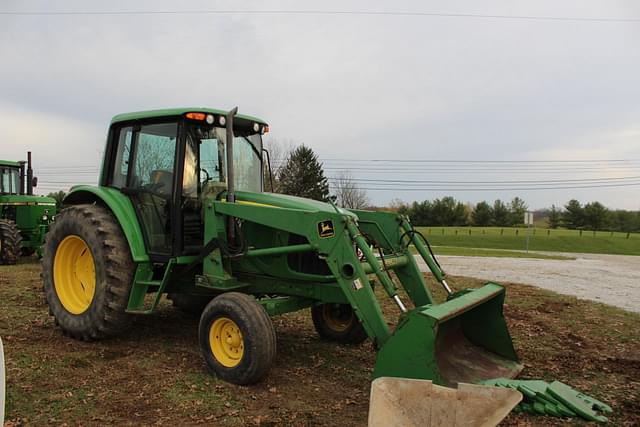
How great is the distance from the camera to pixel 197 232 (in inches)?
215

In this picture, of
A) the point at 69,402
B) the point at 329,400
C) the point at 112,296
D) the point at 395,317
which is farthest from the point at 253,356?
the point at 395,317

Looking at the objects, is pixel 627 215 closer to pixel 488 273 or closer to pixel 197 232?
pixel 488 273

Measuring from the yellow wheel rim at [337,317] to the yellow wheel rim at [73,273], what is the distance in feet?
8.88

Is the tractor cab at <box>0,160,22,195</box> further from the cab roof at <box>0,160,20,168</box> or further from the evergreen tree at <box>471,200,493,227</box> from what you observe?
the evergreen tree at <box>471,200,493,227</box>

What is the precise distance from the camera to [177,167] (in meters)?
5.24

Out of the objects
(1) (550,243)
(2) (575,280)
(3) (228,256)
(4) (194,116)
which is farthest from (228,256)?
(1) (550,243)

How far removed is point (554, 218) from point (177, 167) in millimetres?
67854

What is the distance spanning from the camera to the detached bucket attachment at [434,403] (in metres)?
3.30

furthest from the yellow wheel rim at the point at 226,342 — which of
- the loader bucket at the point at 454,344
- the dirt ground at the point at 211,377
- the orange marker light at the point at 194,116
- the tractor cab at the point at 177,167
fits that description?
the orange marker light at the point at 194,116

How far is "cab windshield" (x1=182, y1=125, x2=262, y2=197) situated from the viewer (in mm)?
5340

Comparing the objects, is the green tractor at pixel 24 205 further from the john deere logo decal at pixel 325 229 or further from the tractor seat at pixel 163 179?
the john deere logo decal at pixel 325 229

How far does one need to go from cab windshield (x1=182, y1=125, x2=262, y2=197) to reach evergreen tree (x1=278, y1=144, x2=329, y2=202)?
128 ft

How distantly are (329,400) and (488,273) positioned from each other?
11.7 meters

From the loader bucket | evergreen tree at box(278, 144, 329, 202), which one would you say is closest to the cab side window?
the loader bucket
